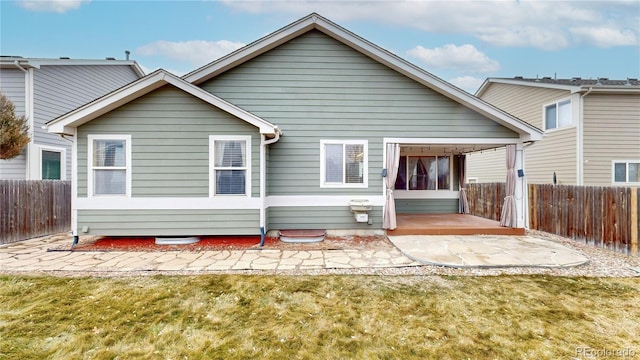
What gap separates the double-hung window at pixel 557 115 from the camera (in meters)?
10.5

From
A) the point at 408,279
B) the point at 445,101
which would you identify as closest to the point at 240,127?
the point at 408,279

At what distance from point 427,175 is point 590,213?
4.49 meters

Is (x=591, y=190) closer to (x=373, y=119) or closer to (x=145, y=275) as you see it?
(x=373, y=119)

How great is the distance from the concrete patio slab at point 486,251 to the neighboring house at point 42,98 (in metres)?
11.3

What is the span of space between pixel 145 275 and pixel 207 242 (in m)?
1.94

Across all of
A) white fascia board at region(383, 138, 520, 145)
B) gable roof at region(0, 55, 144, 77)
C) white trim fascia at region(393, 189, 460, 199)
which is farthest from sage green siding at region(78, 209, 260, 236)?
gable roof at region(0, 55, 144, 77)

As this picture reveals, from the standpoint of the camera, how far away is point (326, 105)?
714cm

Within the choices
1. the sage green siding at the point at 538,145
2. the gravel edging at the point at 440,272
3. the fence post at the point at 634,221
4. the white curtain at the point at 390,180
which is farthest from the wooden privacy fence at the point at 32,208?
the sage green siding at the point at 538,145

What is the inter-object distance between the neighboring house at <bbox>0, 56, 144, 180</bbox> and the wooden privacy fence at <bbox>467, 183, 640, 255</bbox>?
595 inches

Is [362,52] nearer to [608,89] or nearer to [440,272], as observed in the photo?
[440,272]

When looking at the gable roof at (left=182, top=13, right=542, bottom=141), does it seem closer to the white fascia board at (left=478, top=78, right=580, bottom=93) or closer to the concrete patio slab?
the concrete patio slab

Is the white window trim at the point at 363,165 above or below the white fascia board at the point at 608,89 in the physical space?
below

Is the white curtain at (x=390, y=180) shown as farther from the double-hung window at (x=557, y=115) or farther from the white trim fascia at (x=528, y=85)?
the double-hung window at (x=557, y=115)

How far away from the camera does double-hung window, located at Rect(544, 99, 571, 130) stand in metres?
10.5
